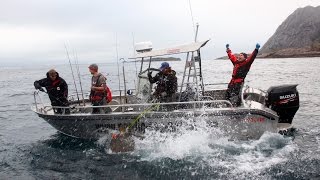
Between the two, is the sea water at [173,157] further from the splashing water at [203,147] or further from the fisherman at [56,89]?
the fisherman at [56,89]

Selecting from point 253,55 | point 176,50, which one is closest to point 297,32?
point 253,55

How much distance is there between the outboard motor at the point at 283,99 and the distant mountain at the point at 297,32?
447 feet

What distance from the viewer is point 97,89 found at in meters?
9.54

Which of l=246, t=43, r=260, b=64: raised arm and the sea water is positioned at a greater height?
l=246, t=43, r=260, b=64: raised arm

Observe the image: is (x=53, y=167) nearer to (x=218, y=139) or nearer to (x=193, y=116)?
(x=193, y=116)

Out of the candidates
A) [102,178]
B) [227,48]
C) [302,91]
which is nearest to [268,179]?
[102,178]

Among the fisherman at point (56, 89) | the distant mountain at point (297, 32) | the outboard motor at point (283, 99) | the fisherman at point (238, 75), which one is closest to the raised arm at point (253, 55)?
the fisherman at point (238, 75)

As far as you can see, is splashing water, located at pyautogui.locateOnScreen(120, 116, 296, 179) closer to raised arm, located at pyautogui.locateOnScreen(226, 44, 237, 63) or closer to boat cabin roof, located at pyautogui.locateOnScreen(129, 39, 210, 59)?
boat cabin roof, located at pyautogui.locateOnScreen(129, 39, 210, 59)

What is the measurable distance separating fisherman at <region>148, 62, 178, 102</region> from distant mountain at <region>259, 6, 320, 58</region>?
137203 mm

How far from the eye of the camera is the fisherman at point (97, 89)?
31.2ft

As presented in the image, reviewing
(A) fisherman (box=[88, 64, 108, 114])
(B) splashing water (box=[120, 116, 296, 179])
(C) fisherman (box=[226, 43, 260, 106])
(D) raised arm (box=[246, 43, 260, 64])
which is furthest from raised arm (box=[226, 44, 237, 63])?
(A) fisherman (box=[88, 64, 108, 114])

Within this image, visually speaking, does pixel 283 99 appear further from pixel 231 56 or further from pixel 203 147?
pixel 203 147

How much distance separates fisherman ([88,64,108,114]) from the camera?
31.2 feet

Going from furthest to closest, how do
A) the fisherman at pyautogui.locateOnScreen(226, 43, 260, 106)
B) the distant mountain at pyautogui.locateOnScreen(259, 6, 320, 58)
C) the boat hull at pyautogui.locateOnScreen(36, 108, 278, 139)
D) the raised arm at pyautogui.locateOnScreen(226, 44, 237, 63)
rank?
the distant mountain at pyautogui.locateOnScreen(259, 6, 320, 58) → the raised arm at pyautogui.locateOnScreen(226, 44, 237, 63) → the fisherman at pyautogui.locateOnScreen(226, 43, 260, 106) → the boat hull at pyautogui.locateOnScreen(36, 108, 278, 139)
